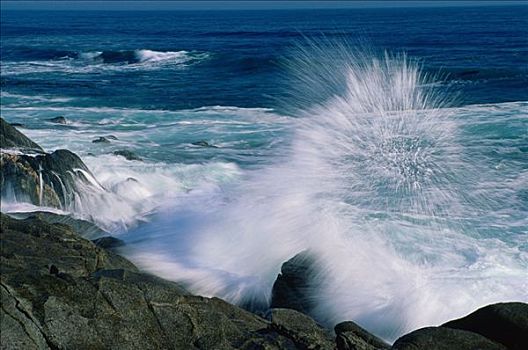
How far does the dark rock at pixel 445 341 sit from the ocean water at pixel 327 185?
2184mm

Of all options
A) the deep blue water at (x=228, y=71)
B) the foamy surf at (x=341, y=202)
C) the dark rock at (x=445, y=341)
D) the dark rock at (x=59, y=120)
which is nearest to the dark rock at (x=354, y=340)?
the dark rock at (x=445, y=341)

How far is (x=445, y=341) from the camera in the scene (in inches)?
222

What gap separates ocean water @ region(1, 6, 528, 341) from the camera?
912cm

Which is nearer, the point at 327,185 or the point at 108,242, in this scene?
the point at 108,242

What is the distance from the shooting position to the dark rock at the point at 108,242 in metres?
9.53

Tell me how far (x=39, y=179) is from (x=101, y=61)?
1410 inches

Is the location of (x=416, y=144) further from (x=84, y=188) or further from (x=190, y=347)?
(x=190, y=347)

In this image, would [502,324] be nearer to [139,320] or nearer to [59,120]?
[139,320]

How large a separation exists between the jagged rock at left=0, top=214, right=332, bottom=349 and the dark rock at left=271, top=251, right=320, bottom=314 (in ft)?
5.10

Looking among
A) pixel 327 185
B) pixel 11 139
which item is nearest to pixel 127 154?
pixel 11 139

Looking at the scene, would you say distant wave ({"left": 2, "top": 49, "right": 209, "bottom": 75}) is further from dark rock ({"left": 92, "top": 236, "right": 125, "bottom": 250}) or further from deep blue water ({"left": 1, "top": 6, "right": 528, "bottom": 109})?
dark rock ({"left": 92, "top": 236, "right": 125, "bottom": 250})

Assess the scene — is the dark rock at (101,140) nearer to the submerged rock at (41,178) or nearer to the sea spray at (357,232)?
the sea spray at (357,232)

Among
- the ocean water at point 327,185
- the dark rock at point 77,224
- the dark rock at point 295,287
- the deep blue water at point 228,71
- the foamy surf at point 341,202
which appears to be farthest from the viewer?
the deep blue water at point 228,71

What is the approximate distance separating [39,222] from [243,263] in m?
2.98
